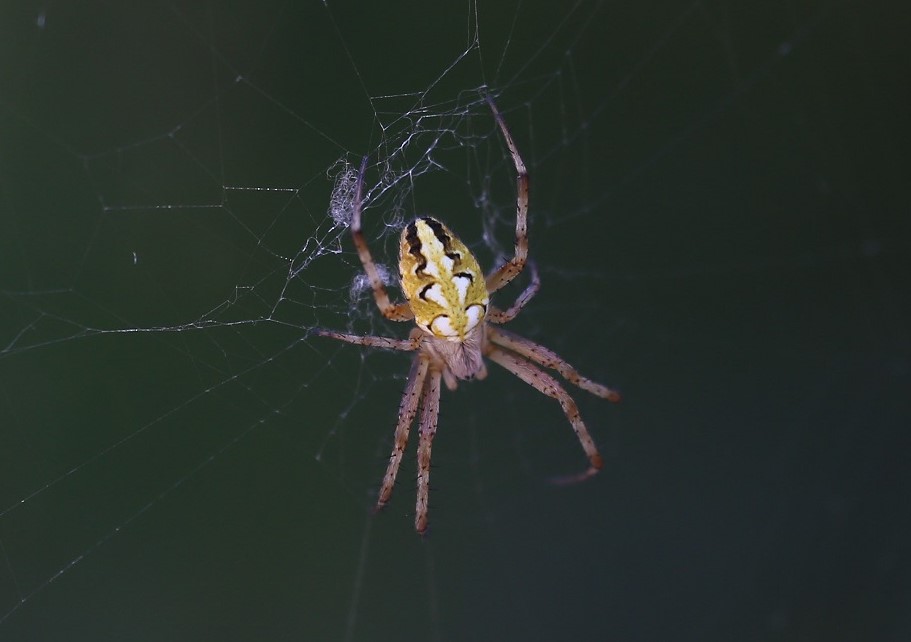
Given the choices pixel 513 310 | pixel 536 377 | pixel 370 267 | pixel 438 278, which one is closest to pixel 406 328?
pixel 536 377

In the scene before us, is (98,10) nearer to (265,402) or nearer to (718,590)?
(265,402)

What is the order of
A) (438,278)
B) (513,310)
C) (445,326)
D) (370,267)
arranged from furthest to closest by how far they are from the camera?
(513,310) < (445,326) < (438,278) < (370,267)

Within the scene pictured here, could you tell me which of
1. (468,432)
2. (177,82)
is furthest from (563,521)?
(177,82)

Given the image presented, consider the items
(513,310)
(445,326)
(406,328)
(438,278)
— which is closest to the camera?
(438,278)

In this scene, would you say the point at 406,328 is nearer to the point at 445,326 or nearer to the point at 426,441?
the point at 426,441

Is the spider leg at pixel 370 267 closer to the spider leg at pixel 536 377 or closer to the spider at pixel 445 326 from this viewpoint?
the spider at pixel 445 326

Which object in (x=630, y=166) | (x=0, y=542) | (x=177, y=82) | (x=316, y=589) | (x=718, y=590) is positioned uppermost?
(x=630, y=166)

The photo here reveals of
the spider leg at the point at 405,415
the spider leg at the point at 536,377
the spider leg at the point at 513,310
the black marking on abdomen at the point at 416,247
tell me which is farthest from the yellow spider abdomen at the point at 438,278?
the spider leg at the point at 536,377
